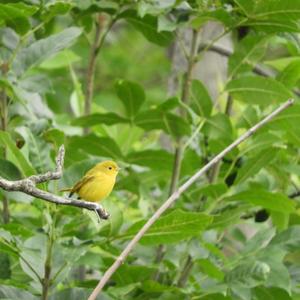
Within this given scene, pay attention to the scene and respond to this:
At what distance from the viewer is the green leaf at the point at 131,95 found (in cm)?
351

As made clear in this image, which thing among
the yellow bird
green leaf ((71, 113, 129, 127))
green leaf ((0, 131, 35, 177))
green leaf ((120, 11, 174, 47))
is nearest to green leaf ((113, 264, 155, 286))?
the yellow bird

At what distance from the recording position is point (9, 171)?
9.75 feet

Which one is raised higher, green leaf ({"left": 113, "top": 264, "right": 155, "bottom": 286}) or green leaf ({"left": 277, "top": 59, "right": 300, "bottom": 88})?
green leaf ({"left": 277, "top": 59, "right": 300, "bottom": 88})

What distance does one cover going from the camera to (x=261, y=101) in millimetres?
3385

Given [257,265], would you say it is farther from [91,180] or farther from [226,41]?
[226,41]

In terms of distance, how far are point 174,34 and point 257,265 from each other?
1.06 m

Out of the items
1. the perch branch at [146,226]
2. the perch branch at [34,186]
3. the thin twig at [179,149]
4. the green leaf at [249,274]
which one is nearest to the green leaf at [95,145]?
the thin twig at [179,149]

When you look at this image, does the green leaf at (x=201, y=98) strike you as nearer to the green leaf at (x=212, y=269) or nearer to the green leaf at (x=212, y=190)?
the green leaf at (x=212, y=190)

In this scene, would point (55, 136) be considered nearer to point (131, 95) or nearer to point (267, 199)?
point (131, 95)

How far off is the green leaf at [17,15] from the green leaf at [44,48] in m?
0.12

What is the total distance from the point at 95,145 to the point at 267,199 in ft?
2.33

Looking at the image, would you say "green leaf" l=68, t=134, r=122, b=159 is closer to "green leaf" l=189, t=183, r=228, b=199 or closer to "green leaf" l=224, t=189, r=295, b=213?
"green leaf" l=189, t=183, r=228, b=199

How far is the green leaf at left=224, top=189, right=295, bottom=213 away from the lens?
323 centimetres

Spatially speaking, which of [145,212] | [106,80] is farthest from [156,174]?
[106,80]
